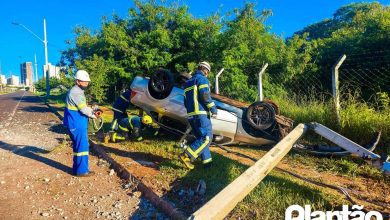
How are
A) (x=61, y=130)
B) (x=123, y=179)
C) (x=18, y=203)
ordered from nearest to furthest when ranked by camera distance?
(x=18, y=203), (x=123, y=179), (x=61, y=130)

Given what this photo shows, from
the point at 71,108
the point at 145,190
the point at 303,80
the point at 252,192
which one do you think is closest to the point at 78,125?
the point at 71,108

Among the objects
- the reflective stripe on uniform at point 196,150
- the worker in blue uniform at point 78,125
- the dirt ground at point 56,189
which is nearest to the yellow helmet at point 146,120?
the dirt ground at point 56,189

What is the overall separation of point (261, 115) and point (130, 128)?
9.11ft

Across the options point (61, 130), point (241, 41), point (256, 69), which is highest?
point (241, 41)

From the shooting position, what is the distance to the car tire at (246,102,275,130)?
6.00 m

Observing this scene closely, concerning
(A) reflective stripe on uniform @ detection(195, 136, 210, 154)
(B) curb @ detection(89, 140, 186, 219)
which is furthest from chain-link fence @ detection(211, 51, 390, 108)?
(B) curb @ detection(89, 140, 186, 219)

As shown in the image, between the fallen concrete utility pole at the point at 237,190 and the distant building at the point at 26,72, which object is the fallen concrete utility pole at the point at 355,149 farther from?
the distant building at the point at 26,72

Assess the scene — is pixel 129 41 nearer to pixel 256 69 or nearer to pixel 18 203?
pixel 256 69

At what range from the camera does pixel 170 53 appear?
1570 centimetres

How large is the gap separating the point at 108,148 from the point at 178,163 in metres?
2.08

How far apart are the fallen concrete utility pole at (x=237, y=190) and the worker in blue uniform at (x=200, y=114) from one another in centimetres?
151

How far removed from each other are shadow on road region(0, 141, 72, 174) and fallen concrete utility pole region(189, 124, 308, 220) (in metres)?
3.45

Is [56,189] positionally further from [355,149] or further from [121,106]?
[355,149]

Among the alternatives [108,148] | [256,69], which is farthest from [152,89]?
[256,69]
